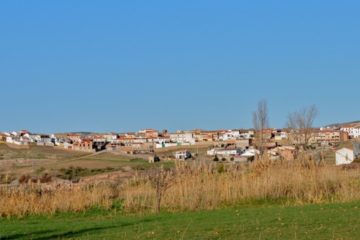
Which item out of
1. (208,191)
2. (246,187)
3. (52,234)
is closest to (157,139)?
(246,187)

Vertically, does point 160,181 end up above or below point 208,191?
above

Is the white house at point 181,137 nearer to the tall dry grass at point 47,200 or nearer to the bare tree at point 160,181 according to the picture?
the tall dry grass at point 47,200

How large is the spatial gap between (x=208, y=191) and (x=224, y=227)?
9563 mm

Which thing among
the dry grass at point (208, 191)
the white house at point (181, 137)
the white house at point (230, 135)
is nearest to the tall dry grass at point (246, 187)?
the dry grass at point (208, 191)

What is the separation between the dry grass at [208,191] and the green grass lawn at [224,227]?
4149mm

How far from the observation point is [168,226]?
17.9m

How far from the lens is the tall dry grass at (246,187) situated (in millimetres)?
25922

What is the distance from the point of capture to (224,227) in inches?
660

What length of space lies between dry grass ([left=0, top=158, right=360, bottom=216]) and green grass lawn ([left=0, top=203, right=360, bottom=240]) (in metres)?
4.15

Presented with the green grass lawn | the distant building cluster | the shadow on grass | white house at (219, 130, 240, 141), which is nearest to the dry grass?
the green grass lawn

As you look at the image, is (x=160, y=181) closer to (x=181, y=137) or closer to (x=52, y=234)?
(x=52, y=234)

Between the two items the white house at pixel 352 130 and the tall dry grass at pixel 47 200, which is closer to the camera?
the tall dry grass at pixel 47 200

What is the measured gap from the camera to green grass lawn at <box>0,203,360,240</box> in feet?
49.3

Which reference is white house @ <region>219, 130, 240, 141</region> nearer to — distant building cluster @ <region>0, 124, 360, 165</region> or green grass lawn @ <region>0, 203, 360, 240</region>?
distant building cluster @ <region>0, 124, 360, 165</region>
